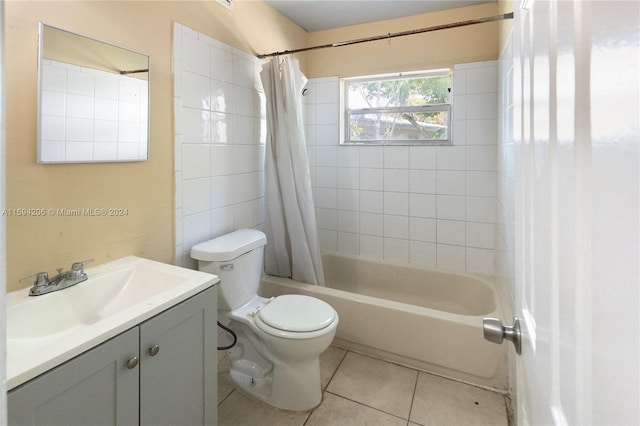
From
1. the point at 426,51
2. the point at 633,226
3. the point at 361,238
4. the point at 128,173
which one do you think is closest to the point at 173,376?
the point at 128,173

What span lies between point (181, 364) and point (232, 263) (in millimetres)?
626

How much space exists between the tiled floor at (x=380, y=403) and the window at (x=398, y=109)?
5.56 feet

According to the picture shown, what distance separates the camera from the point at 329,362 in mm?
2055

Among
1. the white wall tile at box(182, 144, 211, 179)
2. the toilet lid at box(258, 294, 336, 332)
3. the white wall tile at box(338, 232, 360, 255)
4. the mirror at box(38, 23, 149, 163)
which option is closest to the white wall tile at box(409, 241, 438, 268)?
the white wall tile at box(338, 232, 360, 255)

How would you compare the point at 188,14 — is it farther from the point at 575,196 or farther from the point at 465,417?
the point at 465,417

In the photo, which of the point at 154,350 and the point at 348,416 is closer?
the point at 154,350

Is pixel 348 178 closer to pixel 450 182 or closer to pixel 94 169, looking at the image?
pixel 450 182

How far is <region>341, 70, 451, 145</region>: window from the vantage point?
2.57 m

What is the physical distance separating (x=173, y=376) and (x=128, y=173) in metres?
0.91

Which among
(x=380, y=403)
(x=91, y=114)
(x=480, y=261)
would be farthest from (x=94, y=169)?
(x=480, y=261)

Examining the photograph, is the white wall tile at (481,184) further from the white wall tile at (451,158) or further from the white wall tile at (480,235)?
the white wall tile at (480,235)

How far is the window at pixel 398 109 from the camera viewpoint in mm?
2574

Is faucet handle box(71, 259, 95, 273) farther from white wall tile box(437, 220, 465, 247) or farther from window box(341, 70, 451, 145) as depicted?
white wall tile box(437, 220, 465, 247)

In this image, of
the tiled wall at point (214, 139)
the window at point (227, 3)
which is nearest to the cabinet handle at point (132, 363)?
the tiled wall at point (214, 139)
